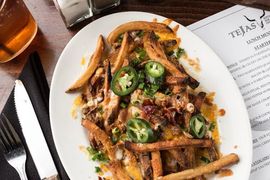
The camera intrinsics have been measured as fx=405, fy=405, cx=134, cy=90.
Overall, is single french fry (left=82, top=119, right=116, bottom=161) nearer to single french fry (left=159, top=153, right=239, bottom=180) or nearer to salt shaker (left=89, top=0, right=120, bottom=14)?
single french fry (left=159, top=153, right=239, bottom=180)

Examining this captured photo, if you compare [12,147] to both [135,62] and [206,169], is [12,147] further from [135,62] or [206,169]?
[206,169]

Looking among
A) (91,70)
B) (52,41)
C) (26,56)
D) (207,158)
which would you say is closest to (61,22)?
(52,41)

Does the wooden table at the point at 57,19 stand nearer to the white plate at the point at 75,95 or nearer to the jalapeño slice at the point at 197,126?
the white plate at the point at 75,95

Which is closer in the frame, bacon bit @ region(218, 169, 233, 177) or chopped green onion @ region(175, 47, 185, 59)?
bacon bit @ region(218, 169, 233, 177)

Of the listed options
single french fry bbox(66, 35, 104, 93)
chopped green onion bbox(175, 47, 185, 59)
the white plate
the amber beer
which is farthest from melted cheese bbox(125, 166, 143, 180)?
the amber beer

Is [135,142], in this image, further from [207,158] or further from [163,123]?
[207,158]

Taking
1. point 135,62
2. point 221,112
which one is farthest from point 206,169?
point 135,62
